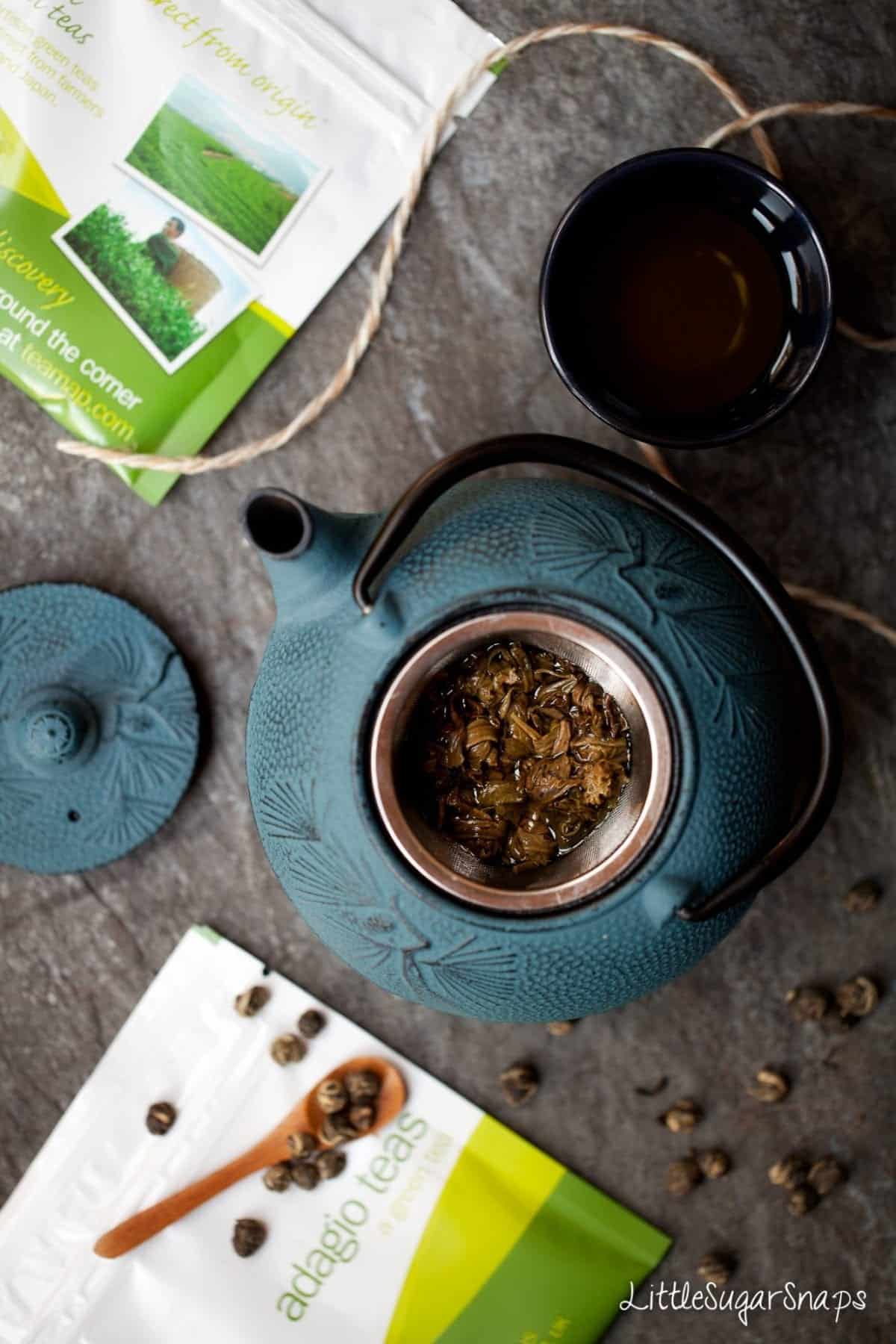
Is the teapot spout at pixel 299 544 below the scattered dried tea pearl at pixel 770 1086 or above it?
above

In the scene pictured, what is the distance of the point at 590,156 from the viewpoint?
99 cm

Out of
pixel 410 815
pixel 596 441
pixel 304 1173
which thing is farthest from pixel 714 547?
pixel 304 1173

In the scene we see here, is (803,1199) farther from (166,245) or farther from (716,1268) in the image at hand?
(166,245)

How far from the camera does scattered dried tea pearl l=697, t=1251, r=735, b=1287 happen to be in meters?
1.03

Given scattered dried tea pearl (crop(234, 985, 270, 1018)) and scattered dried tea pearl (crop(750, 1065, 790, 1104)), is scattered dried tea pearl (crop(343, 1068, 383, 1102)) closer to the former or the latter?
scattered dried tea pearl (crop(234, 985, 270, 1018))

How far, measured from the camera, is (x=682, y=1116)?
1022 millimetres

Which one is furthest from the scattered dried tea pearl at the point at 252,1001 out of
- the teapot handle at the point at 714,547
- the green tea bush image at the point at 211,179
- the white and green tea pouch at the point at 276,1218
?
the green tea bush image at the point at 211,179

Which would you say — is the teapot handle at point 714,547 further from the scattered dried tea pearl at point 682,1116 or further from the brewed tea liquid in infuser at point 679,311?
the scattered dried tea pearl at point 682,1116

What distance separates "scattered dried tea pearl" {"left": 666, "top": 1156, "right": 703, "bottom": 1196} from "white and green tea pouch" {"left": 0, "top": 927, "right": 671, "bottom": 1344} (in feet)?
0.16

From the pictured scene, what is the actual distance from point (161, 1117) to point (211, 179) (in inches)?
36.2

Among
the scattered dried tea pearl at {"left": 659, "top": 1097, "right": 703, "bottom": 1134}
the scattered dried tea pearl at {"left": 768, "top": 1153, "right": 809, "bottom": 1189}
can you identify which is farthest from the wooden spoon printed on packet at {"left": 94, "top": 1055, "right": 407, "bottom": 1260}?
the scattered dried tea pearl at {"left": 768, "top": 1153, "right": 809, "bottom": 1189}

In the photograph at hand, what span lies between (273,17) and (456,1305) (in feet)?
4.18

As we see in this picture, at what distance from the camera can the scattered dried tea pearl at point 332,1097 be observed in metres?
0.99

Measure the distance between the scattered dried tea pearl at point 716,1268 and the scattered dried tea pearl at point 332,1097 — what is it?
1.32ft
